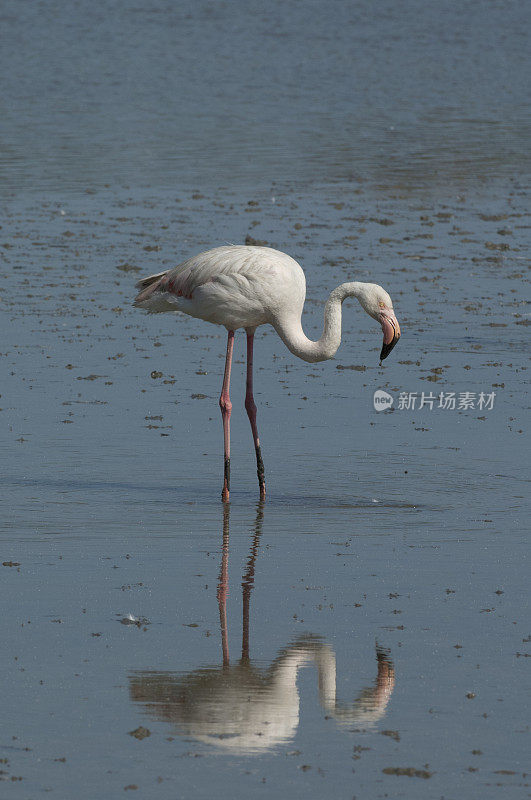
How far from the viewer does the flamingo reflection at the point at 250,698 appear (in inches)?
243

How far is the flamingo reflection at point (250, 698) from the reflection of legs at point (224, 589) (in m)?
0.01

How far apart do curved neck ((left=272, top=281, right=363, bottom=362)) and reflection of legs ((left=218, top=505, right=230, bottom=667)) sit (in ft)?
4.31

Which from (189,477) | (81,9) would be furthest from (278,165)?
(81,9)

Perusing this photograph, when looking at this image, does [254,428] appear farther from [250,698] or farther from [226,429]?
[250,698]

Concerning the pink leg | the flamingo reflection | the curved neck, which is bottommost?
the flamingo reflection

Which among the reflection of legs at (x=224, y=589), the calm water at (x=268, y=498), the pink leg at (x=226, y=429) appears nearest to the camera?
the calm water at (x=268, y=498)

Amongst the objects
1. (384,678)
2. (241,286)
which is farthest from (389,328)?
(384,678)

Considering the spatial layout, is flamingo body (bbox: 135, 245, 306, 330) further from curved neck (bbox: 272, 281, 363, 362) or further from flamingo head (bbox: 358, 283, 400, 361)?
flamingo head (bbox: 358, 283, 400, 361)

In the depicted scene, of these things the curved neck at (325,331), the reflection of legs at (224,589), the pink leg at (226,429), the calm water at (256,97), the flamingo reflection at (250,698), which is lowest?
the flamingo reflection at (250,698)

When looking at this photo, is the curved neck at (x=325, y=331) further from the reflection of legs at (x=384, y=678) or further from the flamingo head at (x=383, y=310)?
the reflection of legs at (x=384, y=678)

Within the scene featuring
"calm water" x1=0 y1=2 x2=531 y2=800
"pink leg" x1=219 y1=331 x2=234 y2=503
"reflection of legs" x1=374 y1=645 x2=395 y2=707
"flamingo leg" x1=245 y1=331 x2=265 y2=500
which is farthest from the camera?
"flamingo leg" x1=245 y1=331 x2=265 y2=500

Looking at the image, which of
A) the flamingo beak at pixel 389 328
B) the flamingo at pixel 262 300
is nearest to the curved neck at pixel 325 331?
the flamingo at pixel 262 300

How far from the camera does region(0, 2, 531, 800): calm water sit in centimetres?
613

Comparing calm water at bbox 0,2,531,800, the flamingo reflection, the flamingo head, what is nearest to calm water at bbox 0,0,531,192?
calm water at bbox 0,2,531,800
